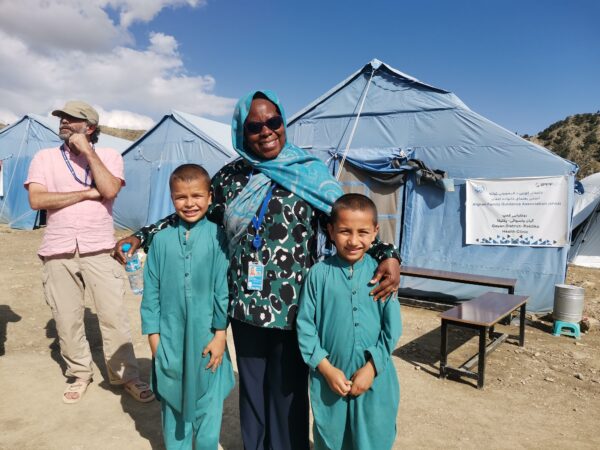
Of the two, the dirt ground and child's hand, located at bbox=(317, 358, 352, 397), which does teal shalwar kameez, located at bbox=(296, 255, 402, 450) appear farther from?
the dirt ground

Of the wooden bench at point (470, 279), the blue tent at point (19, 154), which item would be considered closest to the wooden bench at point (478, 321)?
the wooden bench at point (470, 279)

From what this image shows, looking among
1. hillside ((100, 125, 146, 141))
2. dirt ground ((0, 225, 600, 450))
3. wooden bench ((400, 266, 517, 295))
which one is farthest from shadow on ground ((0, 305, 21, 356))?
hillside ((100, 125, 146, 141))

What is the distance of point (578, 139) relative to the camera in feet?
98.9

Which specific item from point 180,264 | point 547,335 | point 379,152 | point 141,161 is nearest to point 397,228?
point 379,152

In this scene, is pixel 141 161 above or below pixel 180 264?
above

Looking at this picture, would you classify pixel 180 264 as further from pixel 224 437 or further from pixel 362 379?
pixel 224 437

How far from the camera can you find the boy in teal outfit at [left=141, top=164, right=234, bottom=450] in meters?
1.93

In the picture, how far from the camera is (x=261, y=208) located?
178cm

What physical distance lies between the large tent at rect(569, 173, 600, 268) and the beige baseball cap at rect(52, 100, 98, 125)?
10022 mm

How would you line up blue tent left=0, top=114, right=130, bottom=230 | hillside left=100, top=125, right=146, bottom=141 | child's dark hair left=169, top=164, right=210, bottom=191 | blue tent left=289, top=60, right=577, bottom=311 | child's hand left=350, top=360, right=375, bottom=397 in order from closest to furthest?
1. child's hand left=350, top=360, right=375, bottom=397
2. child's dark hair left=169, top=164, right=210, bottom=191
3. blue tent left=289, top=60, right=577, bottom=311
4. blue tent left=0, top=114, right=130, bottom=230
5. hillside left=100, top=125, right=146, bottom=141

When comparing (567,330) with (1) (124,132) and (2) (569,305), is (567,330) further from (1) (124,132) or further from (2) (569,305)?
(1) (124,132)

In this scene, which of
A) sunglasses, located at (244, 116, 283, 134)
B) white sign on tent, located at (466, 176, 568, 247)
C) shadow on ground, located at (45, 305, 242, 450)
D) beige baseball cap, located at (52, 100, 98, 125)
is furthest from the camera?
white sign on tent, located at (466, 176, 568, 247)

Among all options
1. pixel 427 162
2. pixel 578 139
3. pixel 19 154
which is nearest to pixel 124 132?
pixel 19 154

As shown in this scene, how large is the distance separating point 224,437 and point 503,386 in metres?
2.38
